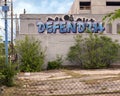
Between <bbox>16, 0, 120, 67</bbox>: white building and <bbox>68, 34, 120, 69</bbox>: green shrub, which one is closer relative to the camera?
<bbox>68, 34, 120, 69</bbox>: green shrub

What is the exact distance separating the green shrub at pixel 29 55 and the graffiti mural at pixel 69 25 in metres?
5.50

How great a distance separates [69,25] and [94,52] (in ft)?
20.8

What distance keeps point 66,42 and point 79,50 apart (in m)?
1.57

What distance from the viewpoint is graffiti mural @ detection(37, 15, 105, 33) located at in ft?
140

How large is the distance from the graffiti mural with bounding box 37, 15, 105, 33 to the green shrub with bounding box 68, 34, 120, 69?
11.3 feet

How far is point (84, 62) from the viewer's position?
125 feet

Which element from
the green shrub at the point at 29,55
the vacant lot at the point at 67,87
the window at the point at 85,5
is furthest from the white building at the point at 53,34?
the window at the point at 85,5

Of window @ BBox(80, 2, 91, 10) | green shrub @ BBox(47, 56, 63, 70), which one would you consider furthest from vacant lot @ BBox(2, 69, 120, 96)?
window @ BBox(80, 2, 91, 10)

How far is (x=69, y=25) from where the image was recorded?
43.0 meters

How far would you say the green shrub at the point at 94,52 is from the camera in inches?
1486

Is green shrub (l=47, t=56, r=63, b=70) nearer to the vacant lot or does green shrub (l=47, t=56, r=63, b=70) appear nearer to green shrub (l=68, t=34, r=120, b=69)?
green shrub (l=68, t=34, r=120, b=69)

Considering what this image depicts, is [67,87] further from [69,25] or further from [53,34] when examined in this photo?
[69,25]

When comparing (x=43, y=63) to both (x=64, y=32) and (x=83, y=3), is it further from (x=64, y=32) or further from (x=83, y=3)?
(x=83, y=3)

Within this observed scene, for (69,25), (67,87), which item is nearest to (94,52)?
(69,25)
